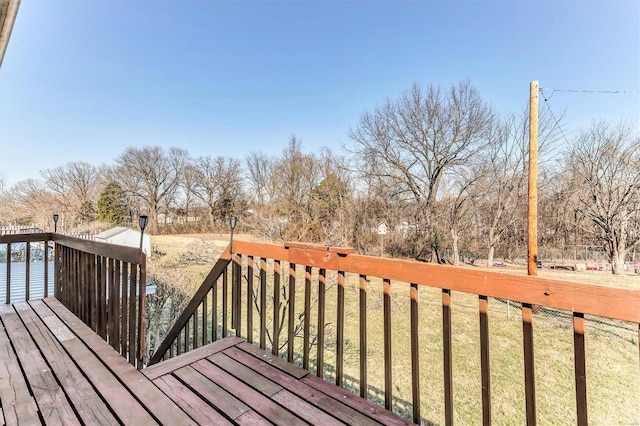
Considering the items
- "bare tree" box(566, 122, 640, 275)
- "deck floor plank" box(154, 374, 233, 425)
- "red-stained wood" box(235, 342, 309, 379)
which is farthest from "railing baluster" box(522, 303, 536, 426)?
"bare tree" box(566, 122, 640, 275)

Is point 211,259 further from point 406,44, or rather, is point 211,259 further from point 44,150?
point 44,150

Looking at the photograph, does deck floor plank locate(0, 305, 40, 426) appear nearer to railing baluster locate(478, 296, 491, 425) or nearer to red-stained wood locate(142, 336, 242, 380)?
red-stained wood locate(142, 336, 242, 380)

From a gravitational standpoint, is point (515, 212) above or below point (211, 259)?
above

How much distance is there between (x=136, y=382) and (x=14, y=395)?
51 cm

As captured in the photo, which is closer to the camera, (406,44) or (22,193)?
(406,44)

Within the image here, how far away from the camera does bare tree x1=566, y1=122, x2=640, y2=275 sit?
34.2 feet

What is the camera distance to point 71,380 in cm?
147

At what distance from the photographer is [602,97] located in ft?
29.7

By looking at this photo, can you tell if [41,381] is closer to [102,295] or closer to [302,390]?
[102,295]

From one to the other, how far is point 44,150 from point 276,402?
64.3 ft

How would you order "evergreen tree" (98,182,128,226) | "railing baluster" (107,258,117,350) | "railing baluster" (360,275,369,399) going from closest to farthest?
"railing baluster" (360,275,369,399) < "railing baluster" (107,258,117,350) < "evergreen tree" (98,182,128,226)

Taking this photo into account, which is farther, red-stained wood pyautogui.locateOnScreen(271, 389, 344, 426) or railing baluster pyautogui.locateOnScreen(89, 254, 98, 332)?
railing baluster pyautogui.locateOnScreen(89, 254, 98, 332)

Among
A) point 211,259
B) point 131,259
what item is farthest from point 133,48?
point 131,259

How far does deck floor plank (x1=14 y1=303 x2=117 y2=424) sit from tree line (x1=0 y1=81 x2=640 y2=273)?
627cm
